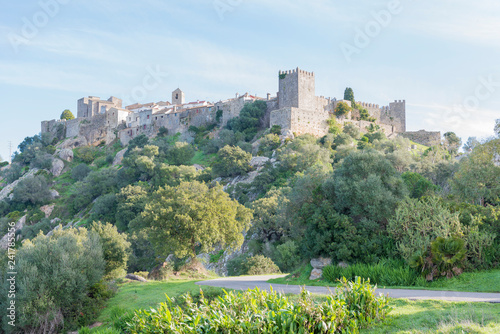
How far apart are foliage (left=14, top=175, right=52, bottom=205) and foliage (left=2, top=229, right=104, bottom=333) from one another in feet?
156

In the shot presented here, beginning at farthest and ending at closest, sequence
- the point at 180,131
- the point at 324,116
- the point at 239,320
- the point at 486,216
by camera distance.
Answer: the point at 180,131 → the point at 324,116 → the point at 486,216 → the point at 239,320

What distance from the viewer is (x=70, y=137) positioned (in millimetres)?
87875

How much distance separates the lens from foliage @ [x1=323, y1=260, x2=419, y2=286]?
1361 cm

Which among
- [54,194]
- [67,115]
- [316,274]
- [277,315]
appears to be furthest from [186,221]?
[67,115]

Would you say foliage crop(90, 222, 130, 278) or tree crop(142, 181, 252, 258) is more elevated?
tree crop(142, 181, 252, 258)

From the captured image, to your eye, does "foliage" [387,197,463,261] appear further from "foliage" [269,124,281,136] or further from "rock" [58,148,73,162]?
"rock" [58,148,73,162]

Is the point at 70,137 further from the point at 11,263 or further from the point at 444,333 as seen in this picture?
the point at 444,333

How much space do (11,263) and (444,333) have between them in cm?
1706

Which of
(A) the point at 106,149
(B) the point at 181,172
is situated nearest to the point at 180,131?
(A) the point at 106,149

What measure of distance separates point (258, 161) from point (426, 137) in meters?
29.5

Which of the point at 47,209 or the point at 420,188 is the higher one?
the point at 420,188

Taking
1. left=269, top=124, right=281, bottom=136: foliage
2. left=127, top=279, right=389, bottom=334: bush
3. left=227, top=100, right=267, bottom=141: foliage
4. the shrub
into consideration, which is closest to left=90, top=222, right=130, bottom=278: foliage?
the shrub

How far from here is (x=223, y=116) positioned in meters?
69.0

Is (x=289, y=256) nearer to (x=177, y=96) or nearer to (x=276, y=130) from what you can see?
(x=276, y=130)
